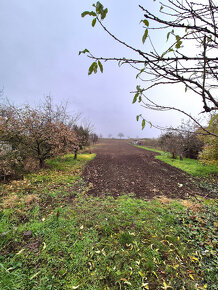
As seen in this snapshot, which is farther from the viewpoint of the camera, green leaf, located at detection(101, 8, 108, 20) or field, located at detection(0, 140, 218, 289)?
field, located at detection(0, 140, 218, 289)

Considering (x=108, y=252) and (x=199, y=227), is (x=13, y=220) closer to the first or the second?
(x=108, y=252)

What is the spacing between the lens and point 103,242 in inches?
91.2

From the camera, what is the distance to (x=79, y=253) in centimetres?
207

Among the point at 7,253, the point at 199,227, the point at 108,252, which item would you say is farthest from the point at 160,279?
the point at 7,253

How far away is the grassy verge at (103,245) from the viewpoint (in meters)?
1.69

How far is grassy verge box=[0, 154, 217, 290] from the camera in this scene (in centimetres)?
169

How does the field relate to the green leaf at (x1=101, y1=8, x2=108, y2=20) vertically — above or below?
below

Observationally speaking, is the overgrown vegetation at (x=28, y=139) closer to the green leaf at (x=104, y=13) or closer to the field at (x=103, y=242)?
the field at (x=103, y=242)

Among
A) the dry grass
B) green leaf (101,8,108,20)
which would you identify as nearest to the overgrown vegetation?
the dry grass

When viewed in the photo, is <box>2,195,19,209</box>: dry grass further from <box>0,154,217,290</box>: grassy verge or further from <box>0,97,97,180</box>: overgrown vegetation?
<box>0,97,97,180</box>: overgrown vegetation

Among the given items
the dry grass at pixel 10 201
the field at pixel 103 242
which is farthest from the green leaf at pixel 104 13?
the dry grass at pixel 10 201

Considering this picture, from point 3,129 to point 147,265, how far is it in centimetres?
786

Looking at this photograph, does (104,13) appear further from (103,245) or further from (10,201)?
(10,201)

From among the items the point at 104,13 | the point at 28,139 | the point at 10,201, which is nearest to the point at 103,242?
the point at 10,201
